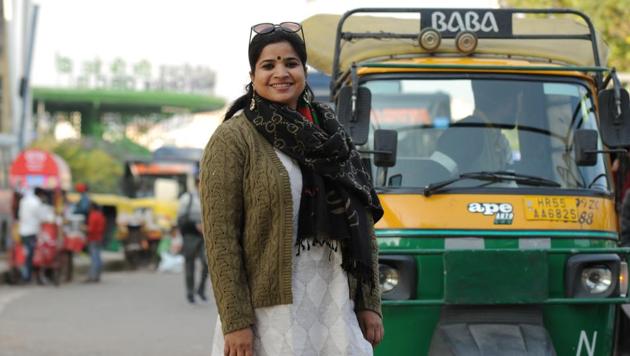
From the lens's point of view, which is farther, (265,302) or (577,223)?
(577,223)

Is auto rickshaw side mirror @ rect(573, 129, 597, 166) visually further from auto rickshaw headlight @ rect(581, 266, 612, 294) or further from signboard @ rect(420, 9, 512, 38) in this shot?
signboard @ rect(420, 9, 512, 38)

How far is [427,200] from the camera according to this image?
6848 millimetres

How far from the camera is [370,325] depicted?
14.2 ft

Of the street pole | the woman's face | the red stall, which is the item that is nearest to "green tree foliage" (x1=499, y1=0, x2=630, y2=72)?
the red stall

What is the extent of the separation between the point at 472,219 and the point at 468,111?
2.85 feet

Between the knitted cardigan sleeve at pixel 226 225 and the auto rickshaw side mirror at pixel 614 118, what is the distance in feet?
11.1

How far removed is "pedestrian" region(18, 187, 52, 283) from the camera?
20188 mm

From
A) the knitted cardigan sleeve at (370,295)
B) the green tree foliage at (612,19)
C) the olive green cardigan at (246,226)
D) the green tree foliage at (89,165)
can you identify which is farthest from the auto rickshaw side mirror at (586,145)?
the green tree foliage at (89,165)

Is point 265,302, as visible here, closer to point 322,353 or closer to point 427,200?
point 322,353

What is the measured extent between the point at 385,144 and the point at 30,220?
14.4m

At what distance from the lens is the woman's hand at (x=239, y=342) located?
3996 millimetres

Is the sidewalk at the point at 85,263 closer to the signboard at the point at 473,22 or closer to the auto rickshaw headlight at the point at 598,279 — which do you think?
the signboard at the point at 473,22

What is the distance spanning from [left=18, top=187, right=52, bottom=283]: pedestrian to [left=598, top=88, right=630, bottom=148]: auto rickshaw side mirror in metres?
14.5

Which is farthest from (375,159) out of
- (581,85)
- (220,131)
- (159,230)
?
(159,230)
